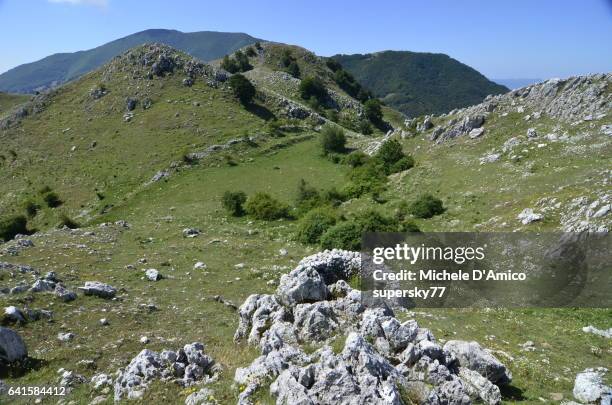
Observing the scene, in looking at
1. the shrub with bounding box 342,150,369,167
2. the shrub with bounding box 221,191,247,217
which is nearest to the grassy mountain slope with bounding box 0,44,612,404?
the shrub with bounding box 221,191,247,217

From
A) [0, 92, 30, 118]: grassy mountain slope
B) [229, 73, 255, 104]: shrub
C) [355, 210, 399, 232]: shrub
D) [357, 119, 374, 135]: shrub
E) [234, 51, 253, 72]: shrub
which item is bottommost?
[355, 210, 399, 232]: shrub

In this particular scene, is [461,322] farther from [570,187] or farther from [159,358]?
[570,187]

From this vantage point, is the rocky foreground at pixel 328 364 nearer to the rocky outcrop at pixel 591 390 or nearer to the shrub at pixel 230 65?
the rocky outcrop at pixel 591 390

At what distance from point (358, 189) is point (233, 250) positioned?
1875 cm

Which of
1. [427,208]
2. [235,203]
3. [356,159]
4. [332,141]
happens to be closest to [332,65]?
[332,141]

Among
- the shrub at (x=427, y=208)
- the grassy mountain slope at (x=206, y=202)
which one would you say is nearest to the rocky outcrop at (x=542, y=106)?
the grassy mountain slope at (x=206, y=202)

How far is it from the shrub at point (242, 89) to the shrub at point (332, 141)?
2123 cm

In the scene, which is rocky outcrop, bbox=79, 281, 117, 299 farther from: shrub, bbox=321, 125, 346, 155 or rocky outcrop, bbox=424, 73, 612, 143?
shrub, bbox=321, 125, 346, 155

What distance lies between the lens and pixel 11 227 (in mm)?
43469

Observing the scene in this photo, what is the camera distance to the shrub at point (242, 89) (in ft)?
258

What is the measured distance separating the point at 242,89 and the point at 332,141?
80.0 feet

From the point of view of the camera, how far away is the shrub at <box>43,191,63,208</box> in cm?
5384

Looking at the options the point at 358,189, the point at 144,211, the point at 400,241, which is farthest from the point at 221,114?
the point at 400,241

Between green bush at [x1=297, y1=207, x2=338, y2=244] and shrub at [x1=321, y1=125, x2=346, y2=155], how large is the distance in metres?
31.6
